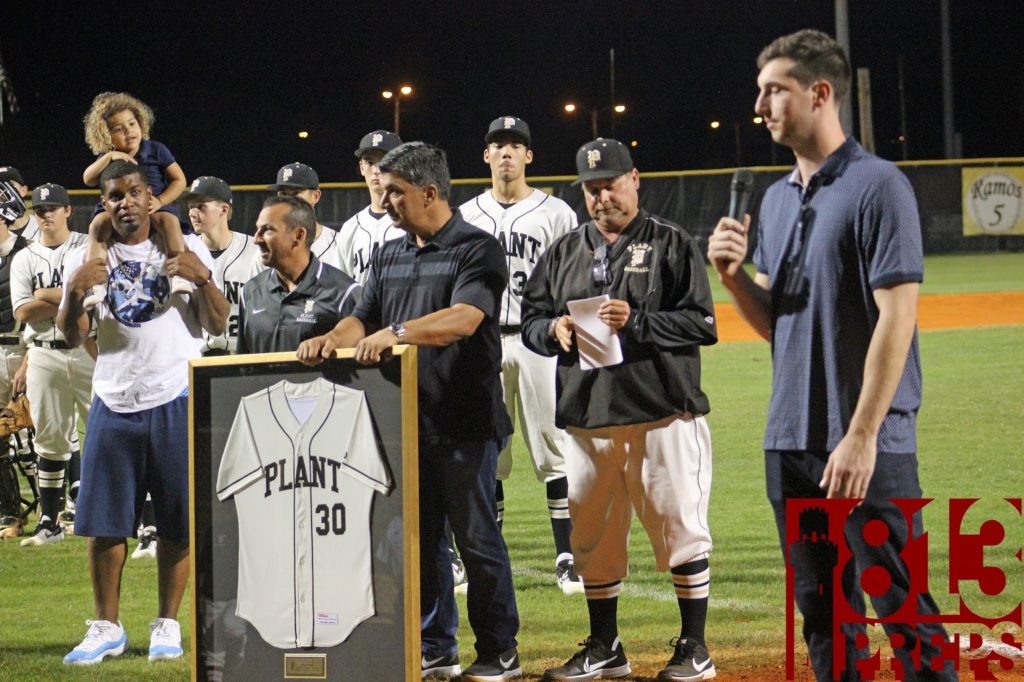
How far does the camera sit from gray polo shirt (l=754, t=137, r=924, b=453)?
331cm

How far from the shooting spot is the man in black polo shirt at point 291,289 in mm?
5340

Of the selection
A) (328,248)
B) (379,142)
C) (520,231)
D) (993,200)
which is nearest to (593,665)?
(520,231)

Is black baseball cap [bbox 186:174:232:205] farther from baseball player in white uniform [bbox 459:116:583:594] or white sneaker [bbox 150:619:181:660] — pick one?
white sneaker [bbox 150:619:181:660]

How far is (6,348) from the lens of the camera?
971 centimetres

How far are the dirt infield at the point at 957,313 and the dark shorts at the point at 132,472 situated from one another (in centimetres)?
1311

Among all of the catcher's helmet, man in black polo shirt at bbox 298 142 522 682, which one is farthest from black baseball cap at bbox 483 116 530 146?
the catcher's helmet

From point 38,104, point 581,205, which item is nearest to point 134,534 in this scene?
point 581,205

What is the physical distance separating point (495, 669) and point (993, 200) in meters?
24.3

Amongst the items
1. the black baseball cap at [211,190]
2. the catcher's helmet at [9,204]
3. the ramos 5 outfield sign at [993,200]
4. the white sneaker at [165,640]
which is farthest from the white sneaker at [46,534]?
the ramos 5 outfield sign at [993,200]

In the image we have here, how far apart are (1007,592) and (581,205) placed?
17.3 meters

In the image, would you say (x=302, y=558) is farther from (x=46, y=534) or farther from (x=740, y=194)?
(x=46, y=534)

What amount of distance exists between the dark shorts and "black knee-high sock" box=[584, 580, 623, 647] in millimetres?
1828

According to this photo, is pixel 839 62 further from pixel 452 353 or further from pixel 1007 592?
pixel 1007 592

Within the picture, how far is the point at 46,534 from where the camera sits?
8.70 meters
